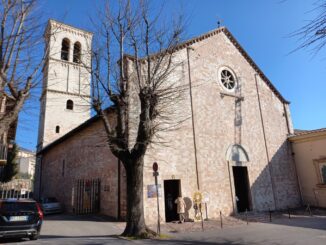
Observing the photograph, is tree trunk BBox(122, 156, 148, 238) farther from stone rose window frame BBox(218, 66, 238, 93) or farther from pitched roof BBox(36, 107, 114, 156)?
stone rose window frame BBox(218, 66, 238, 93)

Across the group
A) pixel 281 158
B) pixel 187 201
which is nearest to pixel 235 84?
pixel 281 158

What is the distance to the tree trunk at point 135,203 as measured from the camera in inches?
365

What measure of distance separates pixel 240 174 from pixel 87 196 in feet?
33.1

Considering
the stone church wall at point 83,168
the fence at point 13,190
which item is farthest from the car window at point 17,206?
the fence at point 13,190

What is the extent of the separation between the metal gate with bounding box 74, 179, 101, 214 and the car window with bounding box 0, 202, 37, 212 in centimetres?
707

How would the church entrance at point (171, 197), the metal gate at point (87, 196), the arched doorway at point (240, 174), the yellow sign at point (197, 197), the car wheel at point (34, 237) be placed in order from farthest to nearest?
the arched doorway at point (240, 174) < the metal gate at point (87, 196) < the church entrance at point (171, 197) < the yellow sign at point (197, 197) < the car wheel at point (34, 237)

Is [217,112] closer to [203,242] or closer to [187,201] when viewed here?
[187,201]

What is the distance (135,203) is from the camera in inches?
375

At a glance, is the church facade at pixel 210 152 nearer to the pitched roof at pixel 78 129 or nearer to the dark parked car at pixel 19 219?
the pitched roof at pixel 78 129

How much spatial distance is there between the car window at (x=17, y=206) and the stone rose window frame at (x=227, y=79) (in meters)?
13.6

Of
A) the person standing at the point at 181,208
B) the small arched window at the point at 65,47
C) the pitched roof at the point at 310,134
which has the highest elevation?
the small arched window at the point at 65,47

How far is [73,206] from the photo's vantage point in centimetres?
1784

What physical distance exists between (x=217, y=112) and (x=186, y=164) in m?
4.61

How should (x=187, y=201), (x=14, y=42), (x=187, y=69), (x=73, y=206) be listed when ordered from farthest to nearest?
(x=73, y=206)
(x=187, y=69)
(x=187, y=201)
(x=14, y=42)
